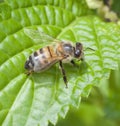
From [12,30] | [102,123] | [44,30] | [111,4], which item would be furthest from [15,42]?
[102,123]

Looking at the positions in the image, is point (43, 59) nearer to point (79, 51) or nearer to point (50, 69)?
point (50, 69)

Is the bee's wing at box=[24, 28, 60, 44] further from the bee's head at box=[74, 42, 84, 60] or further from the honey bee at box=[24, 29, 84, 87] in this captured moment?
the bee's head at box=[74, 42, 84, 60]

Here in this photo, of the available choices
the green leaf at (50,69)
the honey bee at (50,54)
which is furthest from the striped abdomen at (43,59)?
the green leaf at (50,69)

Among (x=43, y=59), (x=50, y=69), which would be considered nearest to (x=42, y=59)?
(x=43, y=59)

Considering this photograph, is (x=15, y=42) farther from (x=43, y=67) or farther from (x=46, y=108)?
(x=46, y=108)

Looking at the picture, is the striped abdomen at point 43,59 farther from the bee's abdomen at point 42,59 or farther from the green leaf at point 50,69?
the green leaf at point 50,69

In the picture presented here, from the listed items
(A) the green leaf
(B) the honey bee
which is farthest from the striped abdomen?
(A) the green leaf

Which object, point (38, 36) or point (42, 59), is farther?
point (38, 36)
